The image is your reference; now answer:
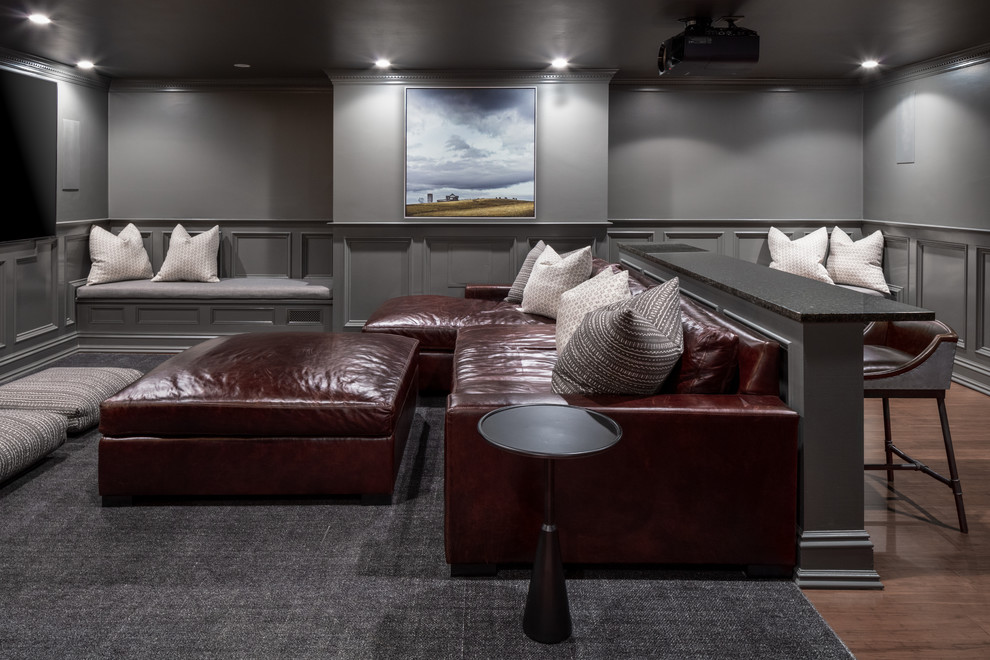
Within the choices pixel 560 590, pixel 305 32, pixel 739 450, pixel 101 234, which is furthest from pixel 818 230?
pixel 101 234

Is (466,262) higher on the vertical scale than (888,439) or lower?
higher

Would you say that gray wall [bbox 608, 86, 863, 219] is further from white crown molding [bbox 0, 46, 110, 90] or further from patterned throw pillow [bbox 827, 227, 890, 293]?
white crown molding [bbox 0, 46, 110, 90]

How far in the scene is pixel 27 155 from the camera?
18.1 feet

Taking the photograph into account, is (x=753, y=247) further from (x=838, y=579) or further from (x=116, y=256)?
(x=116, y=256)

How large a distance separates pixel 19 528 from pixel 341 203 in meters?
3.99

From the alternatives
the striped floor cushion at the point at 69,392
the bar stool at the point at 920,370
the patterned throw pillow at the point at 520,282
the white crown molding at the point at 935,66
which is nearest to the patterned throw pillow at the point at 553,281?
the patterned throw pillow at the point at 520,282

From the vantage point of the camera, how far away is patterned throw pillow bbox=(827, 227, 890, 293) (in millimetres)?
6199

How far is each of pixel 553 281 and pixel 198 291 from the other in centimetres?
315

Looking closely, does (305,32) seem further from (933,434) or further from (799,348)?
(933,434)

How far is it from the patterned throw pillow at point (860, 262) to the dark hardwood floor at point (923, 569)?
251cm

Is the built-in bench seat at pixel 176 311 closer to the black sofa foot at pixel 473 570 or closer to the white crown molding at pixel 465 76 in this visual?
the white crown molding at pixel 465 76

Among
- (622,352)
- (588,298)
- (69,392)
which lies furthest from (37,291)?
(622,352)

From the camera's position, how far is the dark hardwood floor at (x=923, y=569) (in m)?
2.07

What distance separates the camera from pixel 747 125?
6.74 m
